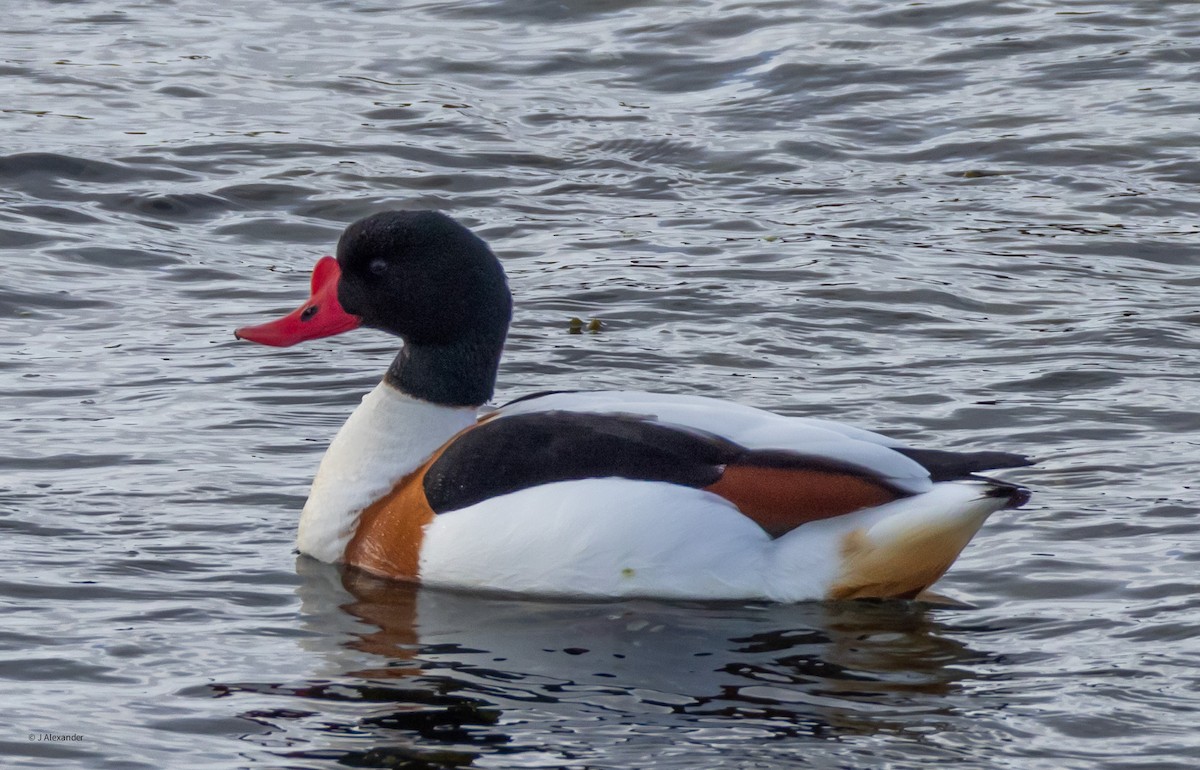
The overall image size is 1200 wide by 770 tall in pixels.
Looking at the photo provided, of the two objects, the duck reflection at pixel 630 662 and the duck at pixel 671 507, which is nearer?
the duck reflection at pixel 630 662

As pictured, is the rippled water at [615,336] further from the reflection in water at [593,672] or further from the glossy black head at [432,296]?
the glossy black head at [432,296]

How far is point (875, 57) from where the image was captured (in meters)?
14.5

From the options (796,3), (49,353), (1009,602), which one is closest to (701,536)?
(1009,602)

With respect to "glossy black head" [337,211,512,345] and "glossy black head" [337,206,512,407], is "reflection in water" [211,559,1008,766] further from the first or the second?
"glossy black head" [337,211,512,345]

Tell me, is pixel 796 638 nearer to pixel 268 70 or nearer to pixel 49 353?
pixel 49 353

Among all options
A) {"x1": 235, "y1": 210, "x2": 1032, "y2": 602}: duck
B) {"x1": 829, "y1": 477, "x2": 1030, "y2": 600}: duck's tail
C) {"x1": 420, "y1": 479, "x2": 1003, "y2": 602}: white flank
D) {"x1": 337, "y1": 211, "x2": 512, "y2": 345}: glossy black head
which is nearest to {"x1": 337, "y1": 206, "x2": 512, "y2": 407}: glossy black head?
{"x1": 337, "y1": 211, "x2": 512, "y2": 345}: glossy black head

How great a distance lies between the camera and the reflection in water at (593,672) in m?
5.36

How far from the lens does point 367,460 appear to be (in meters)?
6.79

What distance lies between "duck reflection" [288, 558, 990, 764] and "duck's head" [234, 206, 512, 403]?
2.66 ft

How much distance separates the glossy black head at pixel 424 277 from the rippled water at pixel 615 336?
2.96 ft

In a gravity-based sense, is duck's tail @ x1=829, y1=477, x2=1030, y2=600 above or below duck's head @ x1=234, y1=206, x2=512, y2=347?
below

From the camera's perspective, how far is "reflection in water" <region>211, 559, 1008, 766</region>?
5.36 metres

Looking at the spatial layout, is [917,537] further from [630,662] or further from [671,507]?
[630,662]

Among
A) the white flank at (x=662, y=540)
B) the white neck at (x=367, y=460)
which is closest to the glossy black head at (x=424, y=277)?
the white neck at (x=367, y=460)
